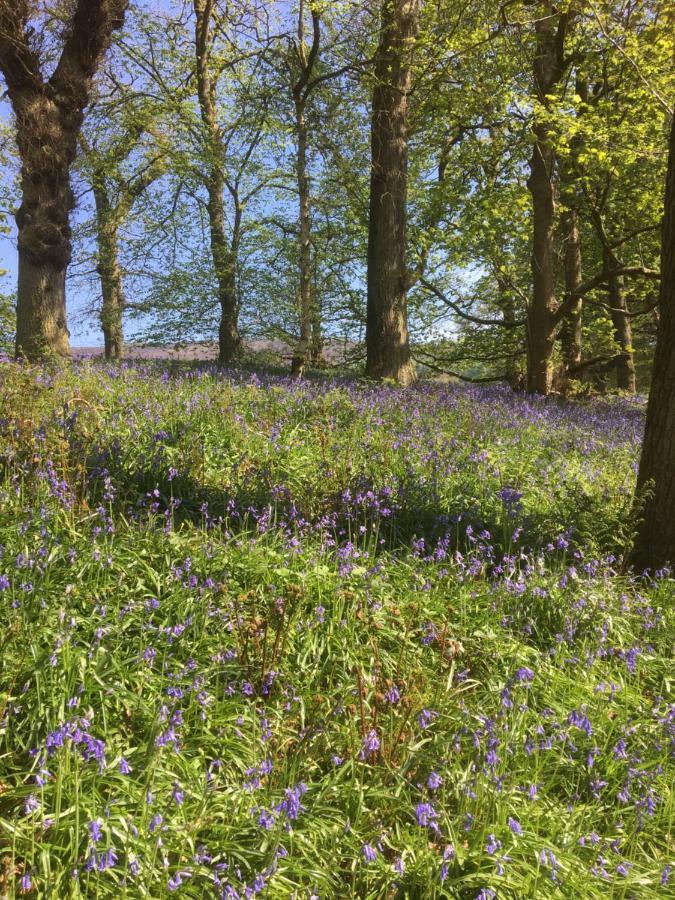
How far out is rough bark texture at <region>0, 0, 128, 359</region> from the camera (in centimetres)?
1077

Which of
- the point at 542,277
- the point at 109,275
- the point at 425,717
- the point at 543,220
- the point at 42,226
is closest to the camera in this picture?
the point at 425,717

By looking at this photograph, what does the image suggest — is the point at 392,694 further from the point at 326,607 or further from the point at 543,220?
the point at 543,220

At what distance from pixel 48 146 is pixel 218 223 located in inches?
281

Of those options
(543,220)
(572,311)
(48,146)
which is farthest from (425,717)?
(572,311)

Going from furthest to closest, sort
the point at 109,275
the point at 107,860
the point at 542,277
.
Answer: the point at 109,275 → the point at 542,277 → the point at 107,860

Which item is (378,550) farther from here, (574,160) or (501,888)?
(574,160)

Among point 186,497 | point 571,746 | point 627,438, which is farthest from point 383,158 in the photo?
point 571,746

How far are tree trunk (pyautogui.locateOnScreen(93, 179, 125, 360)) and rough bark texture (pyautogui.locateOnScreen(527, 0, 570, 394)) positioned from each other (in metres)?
15.1

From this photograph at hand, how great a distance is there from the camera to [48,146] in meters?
10.9

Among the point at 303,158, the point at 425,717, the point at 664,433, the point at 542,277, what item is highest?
the point at 303,158

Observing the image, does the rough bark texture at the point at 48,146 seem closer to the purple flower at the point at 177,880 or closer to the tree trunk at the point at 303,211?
the tree trunk at the point at 303,211

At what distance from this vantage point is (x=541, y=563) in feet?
12.8

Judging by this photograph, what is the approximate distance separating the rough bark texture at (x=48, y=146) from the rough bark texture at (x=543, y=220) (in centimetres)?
937

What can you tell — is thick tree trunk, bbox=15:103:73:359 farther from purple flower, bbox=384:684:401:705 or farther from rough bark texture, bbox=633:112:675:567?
purple flower, bbox=384:684:401:705
